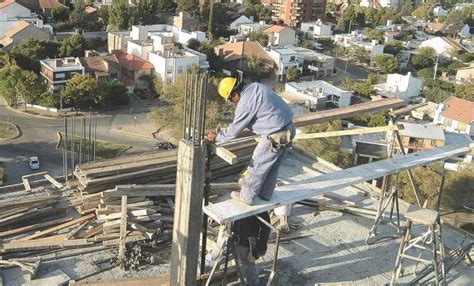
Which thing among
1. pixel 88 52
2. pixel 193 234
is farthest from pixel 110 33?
pixel 193 234

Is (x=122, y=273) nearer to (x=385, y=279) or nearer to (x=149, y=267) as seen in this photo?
(x=149, y=267)

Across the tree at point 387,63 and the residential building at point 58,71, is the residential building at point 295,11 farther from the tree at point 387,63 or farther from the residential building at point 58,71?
the residential building at point 58,71

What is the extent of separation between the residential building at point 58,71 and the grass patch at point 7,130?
9.10 ft

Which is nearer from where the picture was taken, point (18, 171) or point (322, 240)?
point (322, 240)

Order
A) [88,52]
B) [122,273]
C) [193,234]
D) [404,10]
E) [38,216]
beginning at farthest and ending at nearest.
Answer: [404,10] < [88,52] < [38,216] < [122,273] < [193,234]

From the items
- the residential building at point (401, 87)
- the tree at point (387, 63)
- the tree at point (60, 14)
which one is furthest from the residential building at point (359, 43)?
the tree at point (60, 14)

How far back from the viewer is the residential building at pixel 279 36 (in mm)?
36312

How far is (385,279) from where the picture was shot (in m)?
5.19

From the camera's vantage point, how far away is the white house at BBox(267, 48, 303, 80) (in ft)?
102

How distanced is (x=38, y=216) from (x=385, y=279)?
364cm

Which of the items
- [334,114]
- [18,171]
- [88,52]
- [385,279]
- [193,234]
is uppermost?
[334,114]

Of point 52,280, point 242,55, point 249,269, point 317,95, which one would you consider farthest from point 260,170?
point 242,55

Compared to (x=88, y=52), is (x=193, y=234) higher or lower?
higher

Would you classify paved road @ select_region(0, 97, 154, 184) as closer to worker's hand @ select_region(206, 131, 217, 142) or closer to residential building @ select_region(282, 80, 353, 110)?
residential building @ select_region(282, 80, 353, 110)
